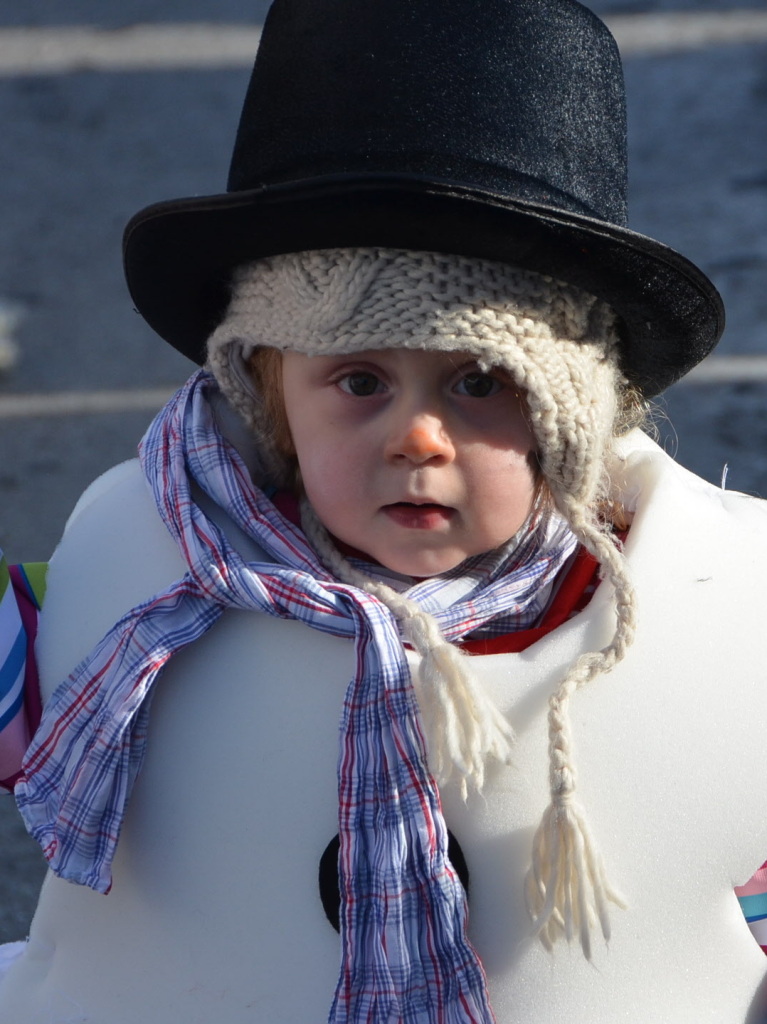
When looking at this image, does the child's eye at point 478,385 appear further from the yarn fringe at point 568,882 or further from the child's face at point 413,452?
the yarn fringe at point 568,882

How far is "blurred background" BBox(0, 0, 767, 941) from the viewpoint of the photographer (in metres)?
2.78

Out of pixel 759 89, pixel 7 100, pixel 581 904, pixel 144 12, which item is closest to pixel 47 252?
pixel 7 100

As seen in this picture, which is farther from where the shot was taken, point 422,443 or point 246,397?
point 246,397

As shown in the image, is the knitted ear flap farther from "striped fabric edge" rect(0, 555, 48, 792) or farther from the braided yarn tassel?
the braided yarn tassel

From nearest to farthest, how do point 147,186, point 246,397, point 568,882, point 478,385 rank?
point 568,882
point 478,385
point 246,397
point 147,186

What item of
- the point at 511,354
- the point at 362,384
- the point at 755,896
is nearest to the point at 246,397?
the point at 362,384

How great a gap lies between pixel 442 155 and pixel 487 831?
0.58 m

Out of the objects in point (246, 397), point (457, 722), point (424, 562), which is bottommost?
point (457, 722)

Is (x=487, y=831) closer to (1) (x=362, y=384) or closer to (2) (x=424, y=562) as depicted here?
(2) (x=424, y=562)

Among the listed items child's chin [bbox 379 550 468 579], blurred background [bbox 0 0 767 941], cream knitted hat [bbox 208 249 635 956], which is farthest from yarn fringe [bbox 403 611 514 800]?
blurred background [bbox 0 0 767 941]

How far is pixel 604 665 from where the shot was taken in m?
1.19

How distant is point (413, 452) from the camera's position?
1.20 meters

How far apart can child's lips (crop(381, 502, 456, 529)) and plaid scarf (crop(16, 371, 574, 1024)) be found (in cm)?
8

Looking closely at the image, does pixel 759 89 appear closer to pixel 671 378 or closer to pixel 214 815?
pixel 671 378
